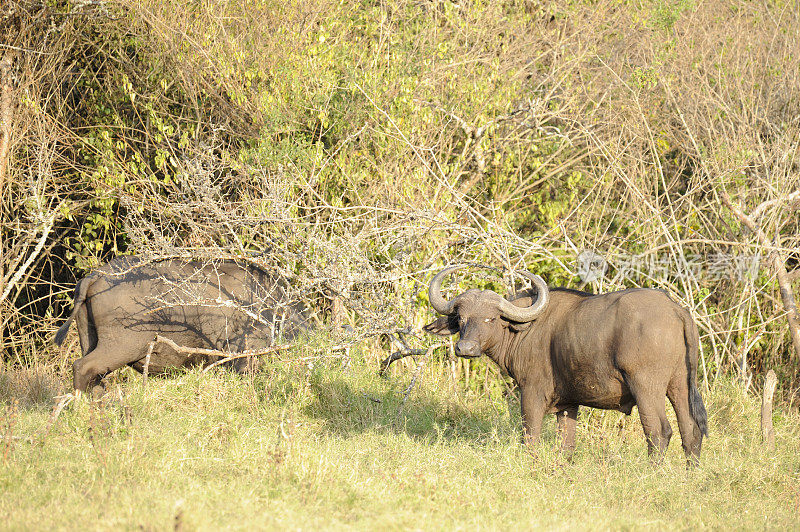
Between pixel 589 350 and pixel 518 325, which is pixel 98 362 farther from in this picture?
pixel 589 350

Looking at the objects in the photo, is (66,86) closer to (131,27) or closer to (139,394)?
(131,27)

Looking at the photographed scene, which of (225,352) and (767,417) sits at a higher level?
(225,352)

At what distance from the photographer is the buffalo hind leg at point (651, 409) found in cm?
580

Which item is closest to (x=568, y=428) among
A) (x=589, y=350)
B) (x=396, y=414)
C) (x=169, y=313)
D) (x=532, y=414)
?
(x=532, y=414)

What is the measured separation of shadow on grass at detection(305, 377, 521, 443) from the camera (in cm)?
707

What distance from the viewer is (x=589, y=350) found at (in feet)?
19.8

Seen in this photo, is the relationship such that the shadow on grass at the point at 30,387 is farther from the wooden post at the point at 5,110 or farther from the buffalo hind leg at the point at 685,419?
the buffalo hind leg at the point at 685,419

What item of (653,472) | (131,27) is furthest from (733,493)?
(131,27)

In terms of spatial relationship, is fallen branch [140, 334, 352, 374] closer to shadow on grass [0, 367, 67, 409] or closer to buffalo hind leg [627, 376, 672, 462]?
shadow on grass [0, 367, 67, 409]

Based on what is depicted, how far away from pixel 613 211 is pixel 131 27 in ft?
17.8

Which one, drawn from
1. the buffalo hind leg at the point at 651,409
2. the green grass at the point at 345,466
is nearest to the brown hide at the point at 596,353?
the buffalo hind leg at the point at 651,409

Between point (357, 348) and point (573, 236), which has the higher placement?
point (573, 236)

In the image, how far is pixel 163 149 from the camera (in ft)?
29.3

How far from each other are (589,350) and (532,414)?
677mm
